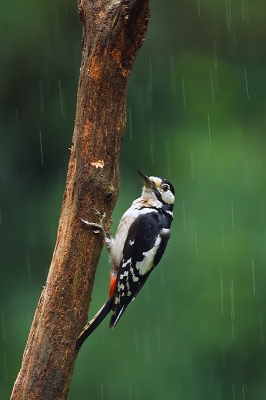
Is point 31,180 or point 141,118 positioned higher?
point 141,118

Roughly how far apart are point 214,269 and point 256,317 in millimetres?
807

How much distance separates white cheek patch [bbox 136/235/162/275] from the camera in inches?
158

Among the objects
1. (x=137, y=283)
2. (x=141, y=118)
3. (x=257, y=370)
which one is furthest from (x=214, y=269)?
(x=137, y=283)

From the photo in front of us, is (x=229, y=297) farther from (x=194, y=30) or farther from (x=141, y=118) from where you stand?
(x=194, y=30)

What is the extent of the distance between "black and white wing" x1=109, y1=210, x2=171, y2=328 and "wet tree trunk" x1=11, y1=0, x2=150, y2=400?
56 cm

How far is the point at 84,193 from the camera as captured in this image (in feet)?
11.0

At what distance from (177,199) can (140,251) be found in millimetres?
2727

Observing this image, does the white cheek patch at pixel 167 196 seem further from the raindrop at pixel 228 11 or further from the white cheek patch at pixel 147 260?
the raindrop at pixel 228 11

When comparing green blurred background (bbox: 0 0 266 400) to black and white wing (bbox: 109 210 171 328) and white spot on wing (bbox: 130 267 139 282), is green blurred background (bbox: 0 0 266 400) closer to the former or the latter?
black and white wing (bbox: 109 210 171 328)

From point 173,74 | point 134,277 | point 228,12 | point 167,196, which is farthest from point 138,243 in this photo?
point 228,12

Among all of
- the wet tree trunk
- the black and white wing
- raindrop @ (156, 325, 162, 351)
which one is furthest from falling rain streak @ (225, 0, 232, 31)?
the wet tree trunk

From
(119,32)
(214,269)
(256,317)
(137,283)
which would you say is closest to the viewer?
(119,32)

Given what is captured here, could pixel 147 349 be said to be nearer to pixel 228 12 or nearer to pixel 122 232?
pixel 122 232

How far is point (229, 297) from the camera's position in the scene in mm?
6488
